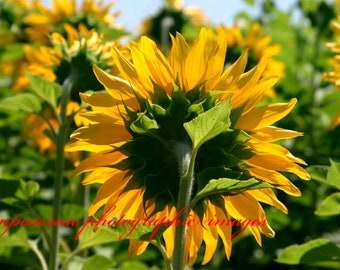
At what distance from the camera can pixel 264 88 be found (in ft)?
5.32

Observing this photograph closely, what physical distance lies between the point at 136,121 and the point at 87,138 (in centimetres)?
17

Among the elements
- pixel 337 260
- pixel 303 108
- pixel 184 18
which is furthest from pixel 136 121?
pixel 184 18

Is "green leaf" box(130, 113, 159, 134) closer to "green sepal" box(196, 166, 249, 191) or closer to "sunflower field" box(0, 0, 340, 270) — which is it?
"sunflower field" box(0, 0, 340, 270)

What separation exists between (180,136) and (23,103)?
0.74m

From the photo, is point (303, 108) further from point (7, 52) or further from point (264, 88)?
point (264, 88)

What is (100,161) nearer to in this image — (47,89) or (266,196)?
(266,196)

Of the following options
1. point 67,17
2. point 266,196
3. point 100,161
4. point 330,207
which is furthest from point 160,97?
point 67,17

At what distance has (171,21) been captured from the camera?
4652 millimetres

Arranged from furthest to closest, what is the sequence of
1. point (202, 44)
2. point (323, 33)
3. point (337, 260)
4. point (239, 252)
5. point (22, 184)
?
point (323, 33)
point (239, 252)
point (22, 184)
point (337, 260)
point (202, 44)

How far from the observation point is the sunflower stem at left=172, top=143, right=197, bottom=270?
1.46m

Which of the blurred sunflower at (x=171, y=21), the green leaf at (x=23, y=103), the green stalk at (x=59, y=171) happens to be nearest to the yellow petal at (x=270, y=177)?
the green stalk at (x=59, y=171)

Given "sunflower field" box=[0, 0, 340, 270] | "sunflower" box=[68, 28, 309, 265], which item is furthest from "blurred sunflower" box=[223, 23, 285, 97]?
"sunflower" box=[68, 28, 309, 265]

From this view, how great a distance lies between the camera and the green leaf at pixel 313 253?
178 cm

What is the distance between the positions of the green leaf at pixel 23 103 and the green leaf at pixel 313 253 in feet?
2.67
